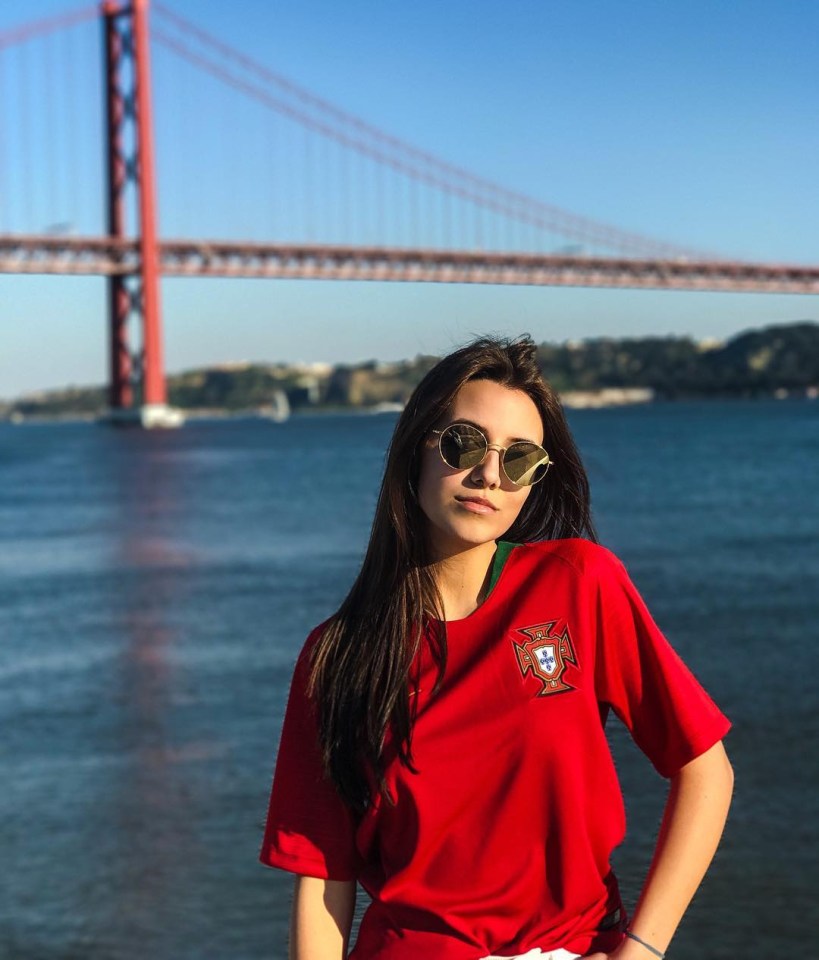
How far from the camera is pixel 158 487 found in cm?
3078

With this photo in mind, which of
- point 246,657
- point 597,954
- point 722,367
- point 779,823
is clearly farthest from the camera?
point 722,367

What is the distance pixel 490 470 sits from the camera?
4.13 ft

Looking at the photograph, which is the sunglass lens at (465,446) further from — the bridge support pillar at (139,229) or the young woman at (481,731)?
the bridge support pillar at (139,229)

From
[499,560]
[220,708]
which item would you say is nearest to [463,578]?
[499,560]

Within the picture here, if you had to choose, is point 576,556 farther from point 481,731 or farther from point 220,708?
point 220,708

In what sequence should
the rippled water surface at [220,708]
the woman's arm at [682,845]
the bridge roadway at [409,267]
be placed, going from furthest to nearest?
1. the bridge roadway at [409,267]
2. the rippled water surface at [220,708]
3. the woman's arm at [682,845]

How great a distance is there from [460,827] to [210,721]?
6296 mm

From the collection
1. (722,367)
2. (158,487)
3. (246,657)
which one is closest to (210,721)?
(246,657)

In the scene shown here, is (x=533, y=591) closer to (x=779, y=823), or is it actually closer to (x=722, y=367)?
(x=779, y=823)

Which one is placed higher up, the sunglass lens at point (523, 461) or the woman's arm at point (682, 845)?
the sunglass lens at point (523, 461)

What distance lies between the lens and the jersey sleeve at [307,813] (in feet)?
4.16

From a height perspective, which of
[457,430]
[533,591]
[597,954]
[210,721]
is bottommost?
[210,721]

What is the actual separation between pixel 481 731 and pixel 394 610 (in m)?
0.13

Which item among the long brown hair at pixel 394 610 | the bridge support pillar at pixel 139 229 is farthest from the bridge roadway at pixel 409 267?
the long brown hair at pixel 394 610
